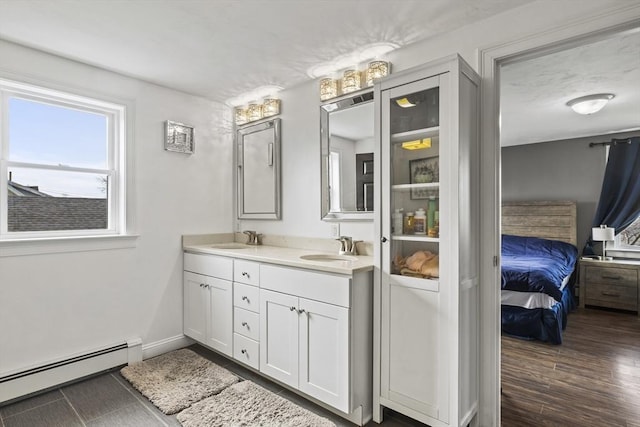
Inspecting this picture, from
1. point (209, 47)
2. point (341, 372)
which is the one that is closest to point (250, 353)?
point (341, 372)

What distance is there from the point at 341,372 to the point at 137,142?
248 cm

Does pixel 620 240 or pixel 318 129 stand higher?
pixel 318 129

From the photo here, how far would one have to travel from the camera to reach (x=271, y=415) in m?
2.07

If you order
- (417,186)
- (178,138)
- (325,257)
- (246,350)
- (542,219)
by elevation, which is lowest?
(246,350)

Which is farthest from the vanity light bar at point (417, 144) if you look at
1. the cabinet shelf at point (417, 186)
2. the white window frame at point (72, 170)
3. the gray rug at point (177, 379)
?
the white window frame at point (72, 170)

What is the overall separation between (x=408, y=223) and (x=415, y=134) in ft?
1.72

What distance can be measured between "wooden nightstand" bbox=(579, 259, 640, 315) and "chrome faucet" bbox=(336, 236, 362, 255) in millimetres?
3930

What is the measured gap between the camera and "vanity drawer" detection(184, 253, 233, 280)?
8.97 ft

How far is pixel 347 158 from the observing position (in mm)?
2654

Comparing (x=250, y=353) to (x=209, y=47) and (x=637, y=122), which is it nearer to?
(x=209, y=47)

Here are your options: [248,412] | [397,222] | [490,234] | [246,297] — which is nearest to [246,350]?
[246,297]

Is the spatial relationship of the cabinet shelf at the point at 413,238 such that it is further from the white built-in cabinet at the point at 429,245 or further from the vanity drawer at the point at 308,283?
the vanity drawer at the point at 308,283

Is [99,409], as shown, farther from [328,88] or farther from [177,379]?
[328,88]

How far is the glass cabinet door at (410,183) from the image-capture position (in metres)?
1.91
